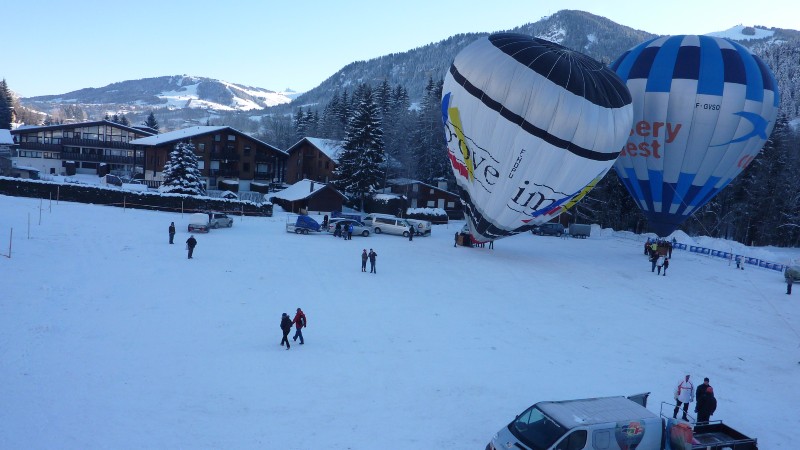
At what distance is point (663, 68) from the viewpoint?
31109mm

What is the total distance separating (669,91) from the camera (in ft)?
100

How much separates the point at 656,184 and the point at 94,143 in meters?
66.9

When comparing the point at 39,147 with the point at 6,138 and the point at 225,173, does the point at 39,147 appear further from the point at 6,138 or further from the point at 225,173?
the point at 225,173

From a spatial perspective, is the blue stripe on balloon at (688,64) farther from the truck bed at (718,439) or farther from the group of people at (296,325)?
the group of people at (296,325)

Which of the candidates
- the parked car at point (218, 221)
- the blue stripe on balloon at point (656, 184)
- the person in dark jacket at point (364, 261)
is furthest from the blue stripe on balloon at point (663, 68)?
the parked car at point (218, 221)

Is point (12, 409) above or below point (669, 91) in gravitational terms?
below

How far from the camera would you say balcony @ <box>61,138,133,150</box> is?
228 feet

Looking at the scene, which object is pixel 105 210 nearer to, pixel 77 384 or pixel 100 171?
pixel 77 384

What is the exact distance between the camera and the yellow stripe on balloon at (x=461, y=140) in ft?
93.2

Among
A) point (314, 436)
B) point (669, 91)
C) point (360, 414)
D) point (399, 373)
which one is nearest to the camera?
point (314, 436)

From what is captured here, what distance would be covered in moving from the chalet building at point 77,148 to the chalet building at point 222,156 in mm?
7379

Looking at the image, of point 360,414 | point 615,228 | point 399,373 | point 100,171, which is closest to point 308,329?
point 399,373

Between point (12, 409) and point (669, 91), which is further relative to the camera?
point (669, 91)

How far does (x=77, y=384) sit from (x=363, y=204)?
4247 cm
